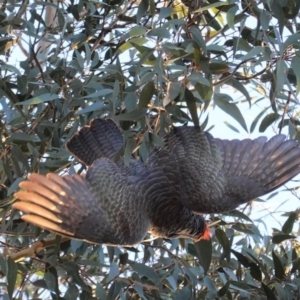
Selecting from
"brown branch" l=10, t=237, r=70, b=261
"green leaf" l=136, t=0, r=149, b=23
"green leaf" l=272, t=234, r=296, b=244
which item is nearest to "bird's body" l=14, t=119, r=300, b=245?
Answer: "green leaf" l=272, t=234, r=296, b=244

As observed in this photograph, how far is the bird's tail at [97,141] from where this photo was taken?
2.14 m

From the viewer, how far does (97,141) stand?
7.09 feet

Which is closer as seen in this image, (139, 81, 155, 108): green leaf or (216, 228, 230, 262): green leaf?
(139, 81, 155, 108): green leaf

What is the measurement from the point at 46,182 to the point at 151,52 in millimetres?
376

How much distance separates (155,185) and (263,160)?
1.30 ft

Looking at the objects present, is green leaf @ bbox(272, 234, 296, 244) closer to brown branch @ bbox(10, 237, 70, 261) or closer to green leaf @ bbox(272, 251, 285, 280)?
green leaf @ bbox(272, 251, 285, 280)

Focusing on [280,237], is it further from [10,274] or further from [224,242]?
[10,274]

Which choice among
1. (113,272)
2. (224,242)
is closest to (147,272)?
(113,272)

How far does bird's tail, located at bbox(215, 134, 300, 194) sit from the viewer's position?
2211mm

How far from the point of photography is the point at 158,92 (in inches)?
69.6

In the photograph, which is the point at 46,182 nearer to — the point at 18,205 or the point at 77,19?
the point at 18,205

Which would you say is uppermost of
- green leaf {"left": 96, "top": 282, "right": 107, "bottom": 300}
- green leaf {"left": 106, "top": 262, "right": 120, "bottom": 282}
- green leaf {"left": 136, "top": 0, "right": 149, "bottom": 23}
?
green leaf {"left": 136, "top": 0, "right": 149, "bottom": 23}

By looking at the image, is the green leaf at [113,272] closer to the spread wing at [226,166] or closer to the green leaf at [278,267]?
the spread wing at [226,166]

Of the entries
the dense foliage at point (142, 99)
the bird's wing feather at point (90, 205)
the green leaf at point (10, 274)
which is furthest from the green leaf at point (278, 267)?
the green leaf at point (10, 274)
